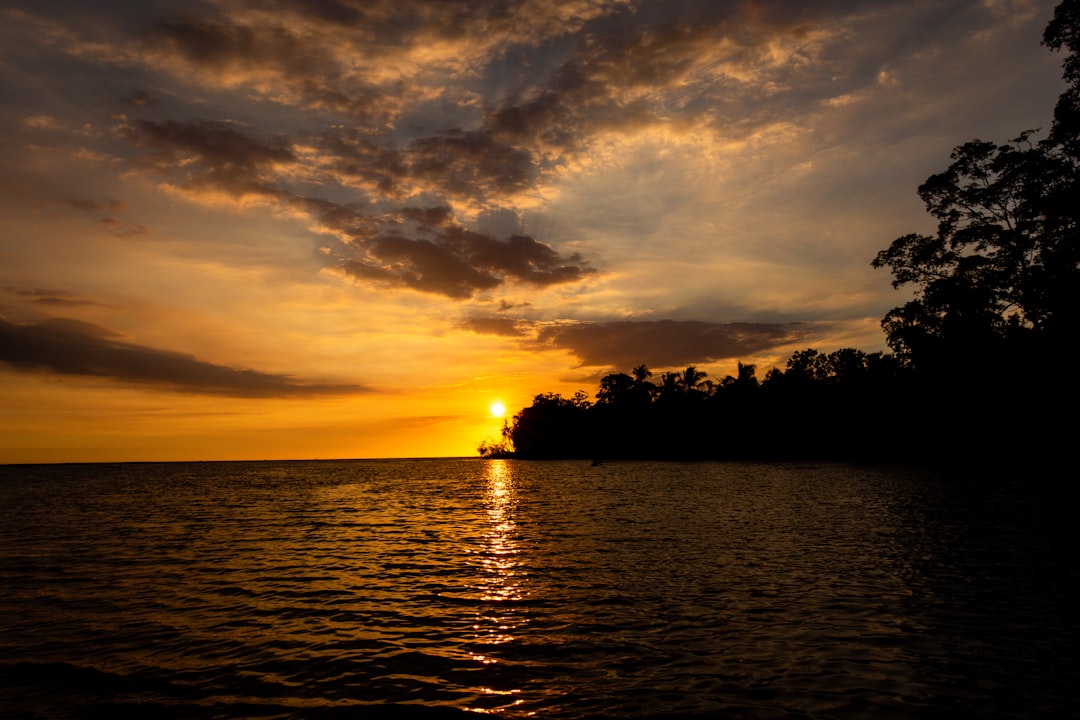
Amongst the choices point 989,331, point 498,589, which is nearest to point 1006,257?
point 989,331

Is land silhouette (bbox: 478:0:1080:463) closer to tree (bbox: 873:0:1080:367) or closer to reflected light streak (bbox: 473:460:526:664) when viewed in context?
tree (bbox: 873:0:1080:367)

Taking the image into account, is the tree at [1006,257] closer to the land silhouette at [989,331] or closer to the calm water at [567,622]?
the land silhouette at [989,331]

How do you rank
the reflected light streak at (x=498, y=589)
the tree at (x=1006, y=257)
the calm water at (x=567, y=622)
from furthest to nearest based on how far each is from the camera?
the tree at (x=1006, y=257), the reflected light streak at (x=498, y=589), the calm water at (x=567, y=622)

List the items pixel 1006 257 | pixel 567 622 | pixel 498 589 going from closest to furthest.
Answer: pixel 567 622 < pixel 498 589 < pixel 1006 257

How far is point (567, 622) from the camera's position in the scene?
51.9 ft

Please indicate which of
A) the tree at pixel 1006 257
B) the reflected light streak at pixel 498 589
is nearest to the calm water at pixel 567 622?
the reflected light streak at pixel 498 589

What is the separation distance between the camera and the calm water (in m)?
10.9

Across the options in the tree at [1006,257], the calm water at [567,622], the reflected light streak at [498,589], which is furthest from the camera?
the tree at [1006,257]

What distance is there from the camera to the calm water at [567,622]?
35.7 feet

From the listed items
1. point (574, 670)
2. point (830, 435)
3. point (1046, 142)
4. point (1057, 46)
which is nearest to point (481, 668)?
point (574, 670)

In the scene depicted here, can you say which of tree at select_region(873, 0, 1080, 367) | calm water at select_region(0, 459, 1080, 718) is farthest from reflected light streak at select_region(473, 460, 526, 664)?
tree at select_region(873, 0, 1080, 367)

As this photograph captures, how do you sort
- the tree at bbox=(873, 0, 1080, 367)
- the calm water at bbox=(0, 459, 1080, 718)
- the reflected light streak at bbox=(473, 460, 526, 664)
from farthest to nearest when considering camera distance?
the tree at bbox=(873, 0, 1080, 367) < the reflected light streak at bbox=(473, 460, 526, 664) < the calm water at bbox=(0, 459, 1080, 718)

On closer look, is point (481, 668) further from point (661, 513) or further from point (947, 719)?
point (661, 513)

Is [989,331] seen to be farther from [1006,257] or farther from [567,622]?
[567,622]
